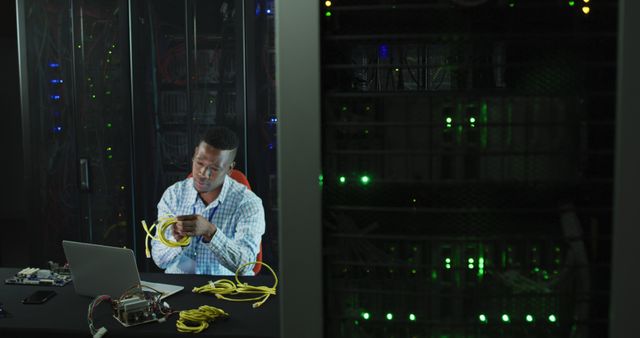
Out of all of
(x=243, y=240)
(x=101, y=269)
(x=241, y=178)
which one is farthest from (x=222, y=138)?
(x=101, y=269)

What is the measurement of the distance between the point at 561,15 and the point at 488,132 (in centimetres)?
15

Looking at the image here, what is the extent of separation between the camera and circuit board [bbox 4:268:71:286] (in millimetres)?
1971

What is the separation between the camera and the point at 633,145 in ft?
1.92

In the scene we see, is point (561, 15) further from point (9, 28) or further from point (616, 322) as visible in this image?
point (9, 28)

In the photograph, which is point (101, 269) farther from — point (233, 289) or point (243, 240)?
point (243, 240)

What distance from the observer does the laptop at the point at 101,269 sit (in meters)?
1.74

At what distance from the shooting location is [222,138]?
3.30m

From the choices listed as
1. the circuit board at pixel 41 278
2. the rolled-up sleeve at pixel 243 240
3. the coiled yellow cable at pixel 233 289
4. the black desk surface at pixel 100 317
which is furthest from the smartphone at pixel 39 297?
the rolled-up sleeve at pixel 243 240

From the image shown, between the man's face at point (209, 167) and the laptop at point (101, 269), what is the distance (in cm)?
154

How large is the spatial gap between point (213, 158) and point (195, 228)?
16.6 inches

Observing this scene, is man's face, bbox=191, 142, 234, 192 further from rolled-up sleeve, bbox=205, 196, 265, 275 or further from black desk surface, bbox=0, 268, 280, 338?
black desk surface, bbox=0, 268, 280, 338

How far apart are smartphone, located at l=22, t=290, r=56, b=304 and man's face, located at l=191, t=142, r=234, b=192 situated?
157 cm

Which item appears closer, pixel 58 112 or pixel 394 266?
pixel 394 266

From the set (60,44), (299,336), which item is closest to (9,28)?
(60,44)
